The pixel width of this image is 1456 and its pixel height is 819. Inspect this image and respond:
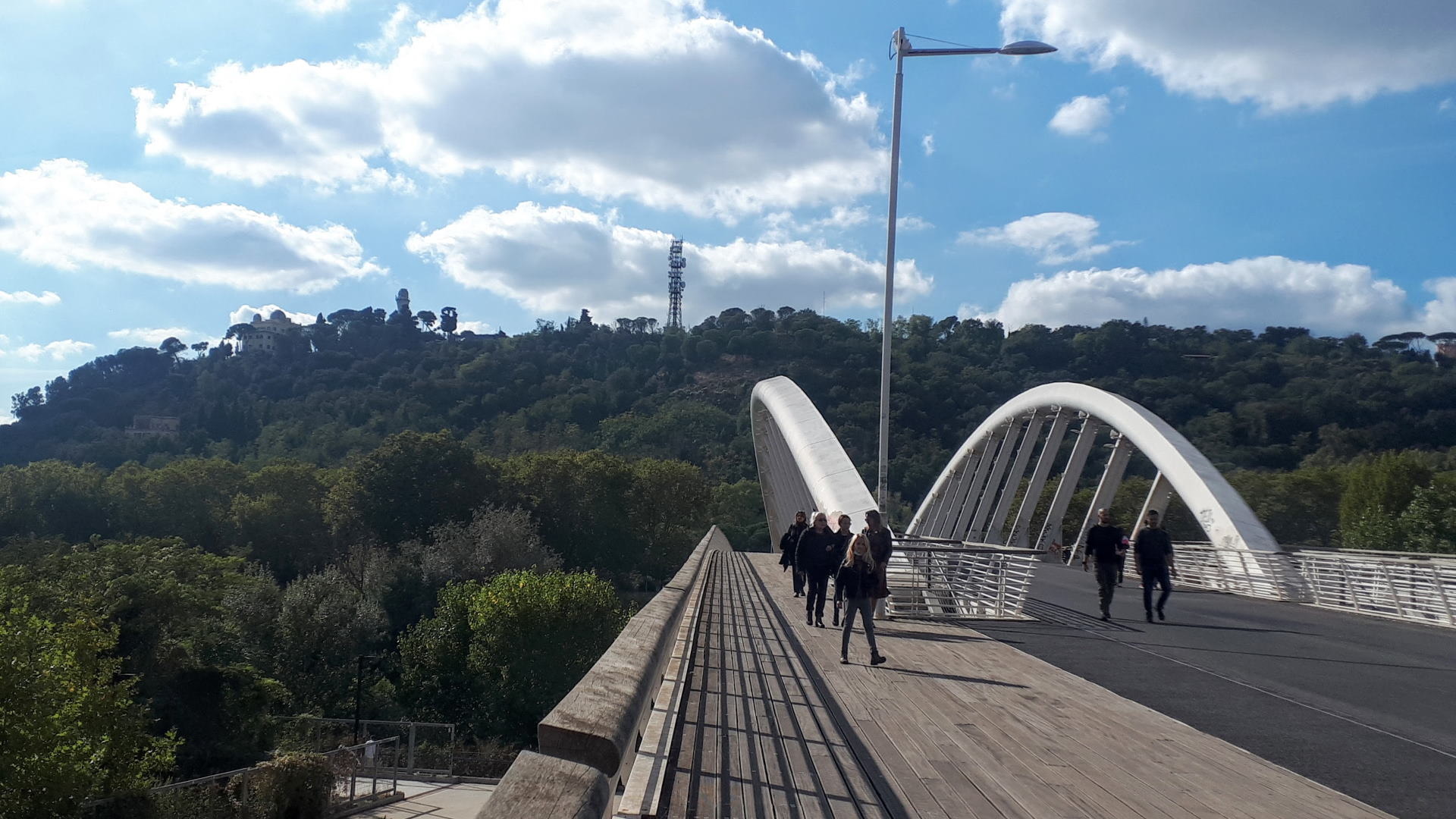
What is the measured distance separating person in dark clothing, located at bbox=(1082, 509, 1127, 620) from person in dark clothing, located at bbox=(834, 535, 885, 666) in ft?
18.4

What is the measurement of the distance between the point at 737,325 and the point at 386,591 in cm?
10082

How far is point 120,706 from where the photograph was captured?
22.2 metres

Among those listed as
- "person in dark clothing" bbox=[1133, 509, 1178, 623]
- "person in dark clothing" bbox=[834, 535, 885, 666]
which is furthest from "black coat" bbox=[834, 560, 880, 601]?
"person in dark clothing" bbox=[1133, 509, 1178, 623]

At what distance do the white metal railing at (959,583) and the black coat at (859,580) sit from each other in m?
4.67

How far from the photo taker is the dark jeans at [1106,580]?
1429cm

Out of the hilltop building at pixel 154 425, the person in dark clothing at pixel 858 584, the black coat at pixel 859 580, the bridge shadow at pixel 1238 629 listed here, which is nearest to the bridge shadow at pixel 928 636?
the person in dark clothing at pixel 858 584

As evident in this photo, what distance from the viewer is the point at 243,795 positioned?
21.8 metres

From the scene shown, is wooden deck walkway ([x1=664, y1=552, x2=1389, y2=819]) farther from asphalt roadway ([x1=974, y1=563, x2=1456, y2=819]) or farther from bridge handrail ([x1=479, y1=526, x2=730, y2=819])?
bridge handrail ([x1=479, y1=526, x2=730, y2=819])

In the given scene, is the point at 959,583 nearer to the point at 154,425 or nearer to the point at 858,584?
the point at 858,584

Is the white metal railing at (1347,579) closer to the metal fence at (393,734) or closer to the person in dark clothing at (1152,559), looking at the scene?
the person in dark clothing at (1152,559)

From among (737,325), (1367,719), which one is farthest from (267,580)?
(737,325)

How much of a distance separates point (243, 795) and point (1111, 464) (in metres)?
22.2

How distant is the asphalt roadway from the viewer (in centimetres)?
579

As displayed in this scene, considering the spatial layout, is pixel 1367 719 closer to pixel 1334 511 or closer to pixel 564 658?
pixel 564 658
